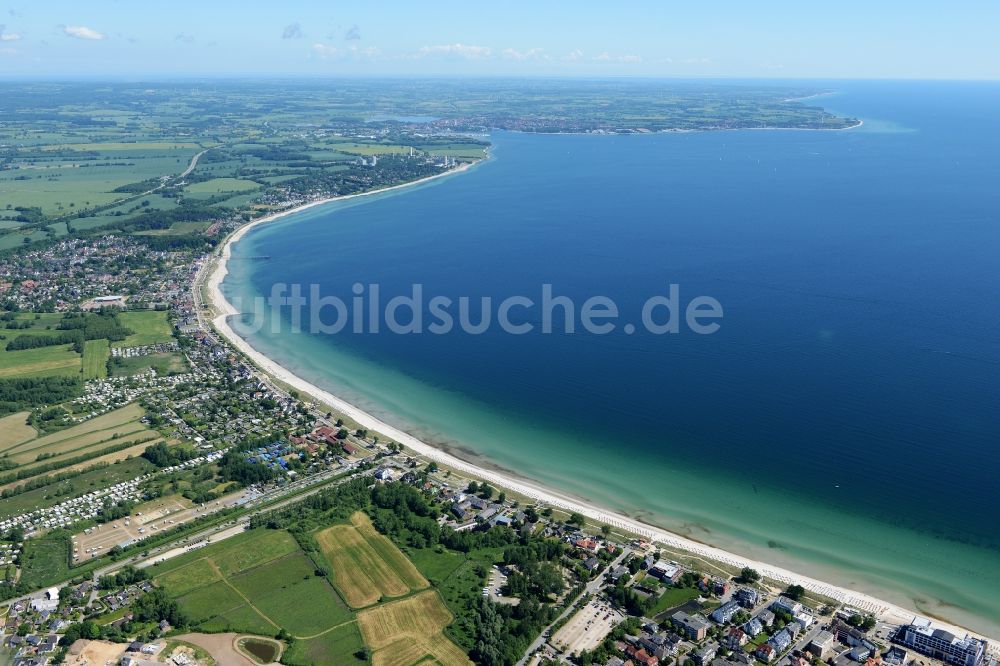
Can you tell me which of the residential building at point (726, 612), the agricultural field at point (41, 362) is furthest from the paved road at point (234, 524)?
the agricultural field at point (41, 362)

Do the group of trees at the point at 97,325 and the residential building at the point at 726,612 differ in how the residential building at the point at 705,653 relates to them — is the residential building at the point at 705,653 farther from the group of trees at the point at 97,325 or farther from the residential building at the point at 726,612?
the group of trees at the point at 97,325

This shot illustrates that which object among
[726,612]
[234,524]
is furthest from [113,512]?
[726,612]

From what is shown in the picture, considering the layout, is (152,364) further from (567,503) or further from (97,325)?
(567,503)

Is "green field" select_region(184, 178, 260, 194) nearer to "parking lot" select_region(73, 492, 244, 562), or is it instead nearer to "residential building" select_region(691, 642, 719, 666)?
"parking lot" select_region(73, 492, 244, 562)

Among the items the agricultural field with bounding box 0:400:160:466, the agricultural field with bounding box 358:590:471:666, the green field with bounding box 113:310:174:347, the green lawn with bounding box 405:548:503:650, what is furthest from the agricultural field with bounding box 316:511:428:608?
the green field with bounding box 113:310:174:347

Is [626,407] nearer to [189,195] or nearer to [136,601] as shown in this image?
[136,601]
